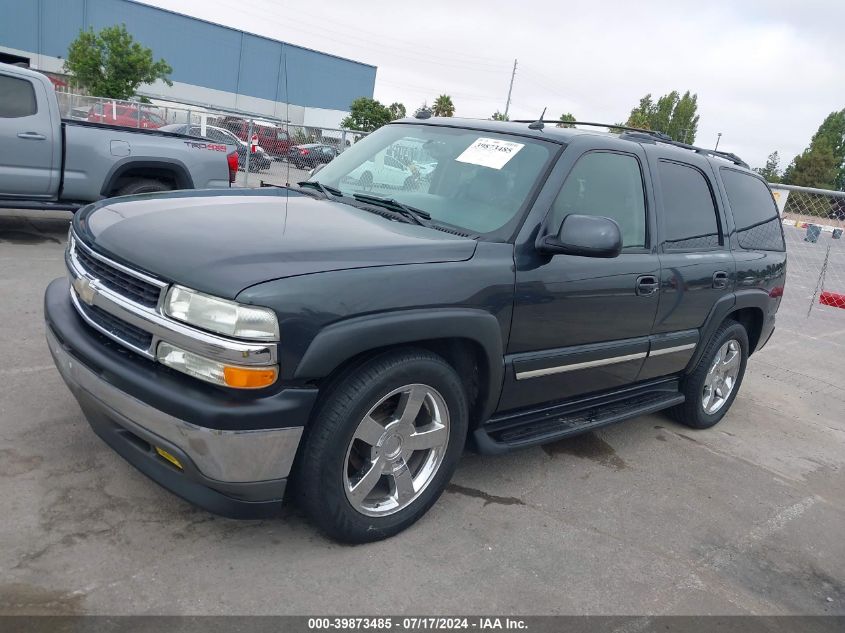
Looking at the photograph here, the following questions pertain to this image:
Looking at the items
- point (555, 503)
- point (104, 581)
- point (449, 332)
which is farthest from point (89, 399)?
point (555, 503)

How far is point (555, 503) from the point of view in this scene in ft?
11.9

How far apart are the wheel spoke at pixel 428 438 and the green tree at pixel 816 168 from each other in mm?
53547

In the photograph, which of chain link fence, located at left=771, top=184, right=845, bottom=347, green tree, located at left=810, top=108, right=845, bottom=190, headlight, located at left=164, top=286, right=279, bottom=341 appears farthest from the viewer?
green tree, located at left=810, top=108, right=845, bottom=190

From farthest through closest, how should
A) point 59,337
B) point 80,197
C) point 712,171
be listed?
point 80,197, point 712,171, point 59,337

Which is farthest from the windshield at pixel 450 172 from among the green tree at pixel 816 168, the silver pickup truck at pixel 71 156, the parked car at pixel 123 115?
the green tree at pixel 816 168

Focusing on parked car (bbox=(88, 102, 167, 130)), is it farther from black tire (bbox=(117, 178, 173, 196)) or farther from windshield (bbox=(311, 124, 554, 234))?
windshield (bbox=(311, 124, 554, 234))

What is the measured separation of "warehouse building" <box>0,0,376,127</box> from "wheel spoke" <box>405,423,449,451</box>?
49.5m

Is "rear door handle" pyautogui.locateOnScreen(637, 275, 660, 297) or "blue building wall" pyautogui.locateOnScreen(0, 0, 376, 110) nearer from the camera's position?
"rear door handle" pyautogui.locateOnScreen(637, 275, 660, 297)

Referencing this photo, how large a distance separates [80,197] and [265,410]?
6.88 m

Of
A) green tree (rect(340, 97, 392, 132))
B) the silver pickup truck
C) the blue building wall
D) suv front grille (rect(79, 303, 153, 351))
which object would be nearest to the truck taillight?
the silver pickup truck

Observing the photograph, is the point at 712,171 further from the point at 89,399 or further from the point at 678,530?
the point at 89,399

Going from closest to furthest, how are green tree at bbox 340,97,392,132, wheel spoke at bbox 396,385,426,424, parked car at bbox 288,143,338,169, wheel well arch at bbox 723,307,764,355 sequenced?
1. wheel spoke at bbox 396,385,426,424
2. wheel well arch at bbox 723,307,764,355
3. parked car at bbox 288,143,338,169
4. green tree at bbox 340,97,392,132

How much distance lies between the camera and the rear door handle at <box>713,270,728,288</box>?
14.6ft

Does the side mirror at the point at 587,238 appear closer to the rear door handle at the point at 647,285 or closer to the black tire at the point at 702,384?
the rear door handle at the point at 647,285
